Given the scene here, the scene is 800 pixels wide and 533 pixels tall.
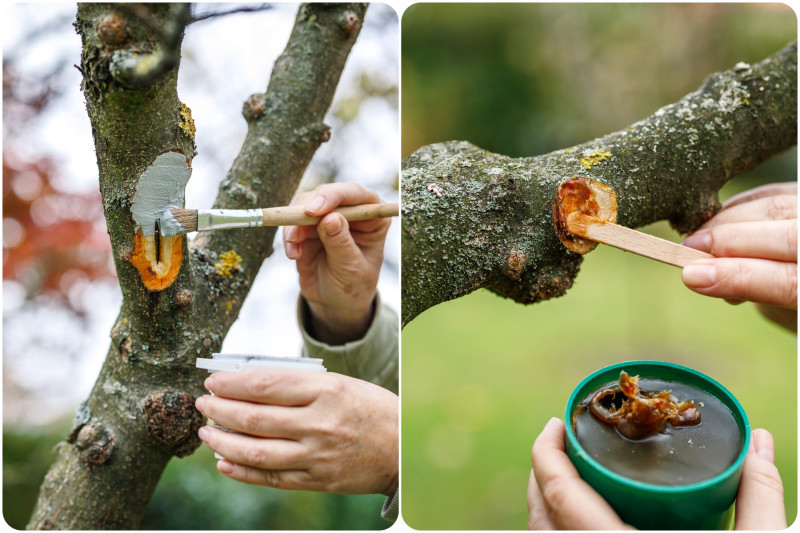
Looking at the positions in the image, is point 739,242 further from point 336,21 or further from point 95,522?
point 95,522

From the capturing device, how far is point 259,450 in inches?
31.0

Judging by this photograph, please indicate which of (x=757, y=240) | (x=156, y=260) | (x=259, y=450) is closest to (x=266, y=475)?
(x=259, y=450)

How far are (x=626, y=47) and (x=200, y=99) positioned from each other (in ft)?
9.90

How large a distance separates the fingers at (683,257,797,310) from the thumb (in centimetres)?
55

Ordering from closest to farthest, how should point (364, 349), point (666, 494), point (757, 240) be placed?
point (666, 494) → point (757, 240) → point (364, 349)

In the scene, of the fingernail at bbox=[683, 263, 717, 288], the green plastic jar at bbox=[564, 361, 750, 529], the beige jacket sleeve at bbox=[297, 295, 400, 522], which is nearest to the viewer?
the green plastic jar at bbox=[564, 361, 750, 529]

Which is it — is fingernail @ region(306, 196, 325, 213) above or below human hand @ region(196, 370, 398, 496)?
above

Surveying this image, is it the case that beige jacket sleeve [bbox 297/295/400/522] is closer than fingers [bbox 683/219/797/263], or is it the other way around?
fingers [bbox 683/219/797/263]

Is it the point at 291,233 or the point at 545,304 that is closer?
the point at 291,233

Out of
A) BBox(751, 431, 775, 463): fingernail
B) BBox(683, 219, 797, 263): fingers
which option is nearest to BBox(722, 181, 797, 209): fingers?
BBox(683, 219, 797, 263): fingers

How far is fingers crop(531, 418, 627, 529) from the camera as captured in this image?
2.04 ft

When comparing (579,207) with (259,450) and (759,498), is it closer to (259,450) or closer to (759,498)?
(759,498)

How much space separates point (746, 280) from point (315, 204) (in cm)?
67

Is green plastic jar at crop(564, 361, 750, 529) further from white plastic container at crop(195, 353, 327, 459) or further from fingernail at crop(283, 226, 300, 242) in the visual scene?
fingernail at crop(283, 226, 300, 242)
